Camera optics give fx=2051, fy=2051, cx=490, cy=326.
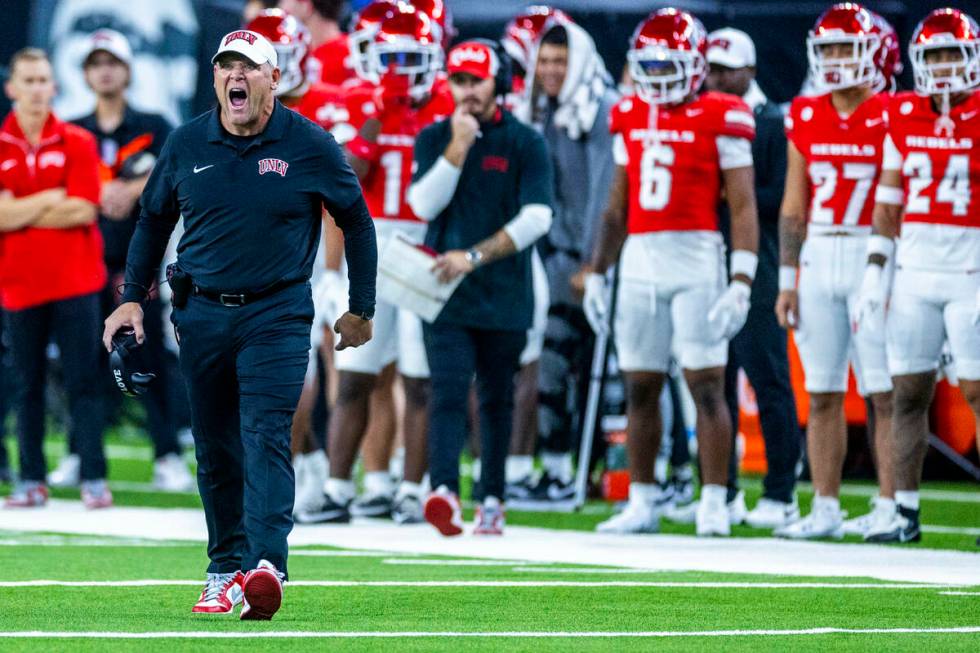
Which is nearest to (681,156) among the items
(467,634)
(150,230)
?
(150,230)

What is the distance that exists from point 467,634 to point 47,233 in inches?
222

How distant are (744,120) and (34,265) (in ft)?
12.6

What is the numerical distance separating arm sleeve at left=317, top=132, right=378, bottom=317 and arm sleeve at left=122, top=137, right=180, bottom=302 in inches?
19.0

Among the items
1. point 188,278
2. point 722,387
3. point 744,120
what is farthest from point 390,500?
point 188,278

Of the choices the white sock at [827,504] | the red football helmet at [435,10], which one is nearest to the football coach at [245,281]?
the white sock at [827,504]

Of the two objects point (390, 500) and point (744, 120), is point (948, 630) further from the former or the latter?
point (390, 500)

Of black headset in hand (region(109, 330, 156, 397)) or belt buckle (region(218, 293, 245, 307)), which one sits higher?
belt buckle (region(218, 293, 245, 307))

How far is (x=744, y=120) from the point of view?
934 cm

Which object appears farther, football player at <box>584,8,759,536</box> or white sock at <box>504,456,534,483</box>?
white sock at <box>504,456,534,483</box>

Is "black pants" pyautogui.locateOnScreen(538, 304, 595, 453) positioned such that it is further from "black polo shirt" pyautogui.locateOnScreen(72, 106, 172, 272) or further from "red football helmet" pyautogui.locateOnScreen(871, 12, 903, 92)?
"black polo shirt" pyautogui.locateOnScreen(72, 106, 172, 272)

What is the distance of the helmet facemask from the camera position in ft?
30.5

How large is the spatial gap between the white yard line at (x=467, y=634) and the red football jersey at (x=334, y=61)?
6420 millimetres

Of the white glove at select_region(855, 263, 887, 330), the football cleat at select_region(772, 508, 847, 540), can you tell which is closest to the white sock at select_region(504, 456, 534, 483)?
the football cleat at select_region(772, 508, 847, 540)

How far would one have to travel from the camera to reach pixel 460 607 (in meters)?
6.43
